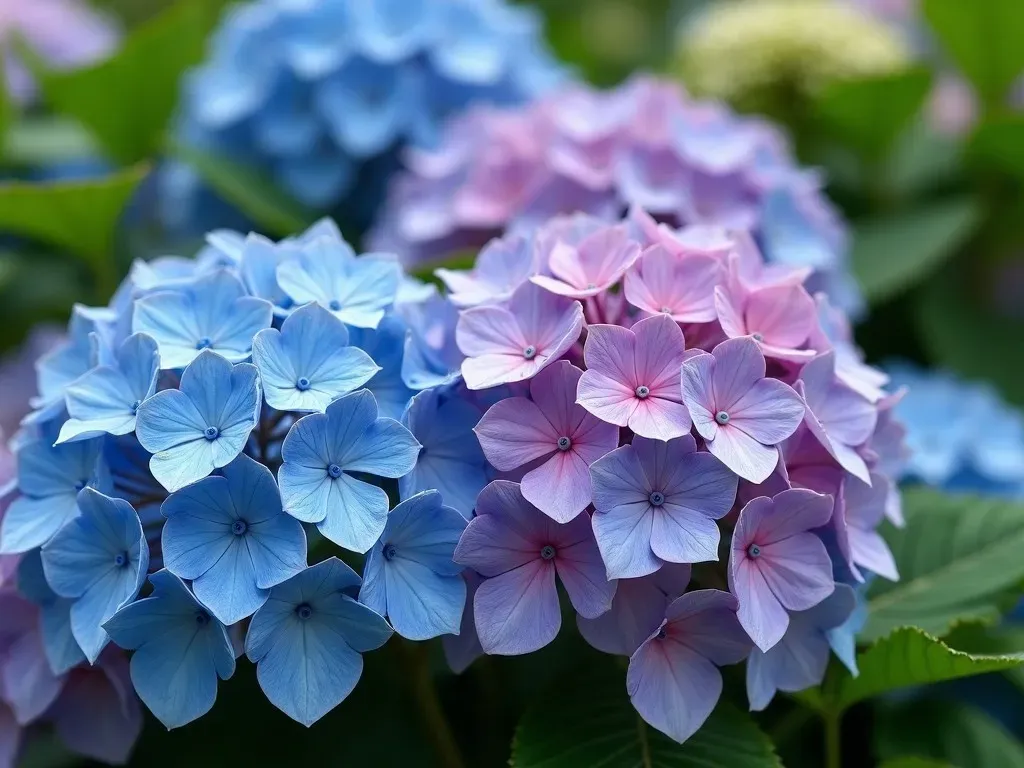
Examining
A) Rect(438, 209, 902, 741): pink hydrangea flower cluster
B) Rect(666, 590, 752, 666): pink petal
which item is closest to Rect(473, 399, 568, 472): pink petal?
Rect(438, 209, 902, 741): pink hydrangea flower cluster

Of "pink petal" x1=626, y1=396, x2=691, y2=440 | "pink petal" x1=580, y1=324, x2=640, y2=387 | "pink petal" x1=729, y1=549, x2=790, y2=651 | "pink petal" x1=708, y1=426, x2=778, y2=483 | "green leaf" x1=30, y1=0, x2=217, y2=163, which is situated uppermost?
"pink petal" x1=580, y1=324, x2=640, y2=387

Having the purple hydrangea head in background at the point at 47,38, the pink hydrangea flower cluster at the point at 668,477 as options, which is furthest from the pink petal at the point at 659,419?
the purple hydrangea head in background at the point at 47,38

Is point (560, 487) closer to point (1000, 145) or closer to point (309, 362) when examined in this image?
point (309, 362)

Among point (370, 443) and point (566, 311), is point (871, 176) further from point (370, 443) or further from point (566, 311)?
point (370, 443)

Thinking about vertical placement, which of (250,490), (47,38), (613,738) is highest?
(250,490)

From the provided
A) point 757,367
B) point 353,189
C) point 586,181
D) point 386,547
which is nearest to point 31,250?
A: point 353,189

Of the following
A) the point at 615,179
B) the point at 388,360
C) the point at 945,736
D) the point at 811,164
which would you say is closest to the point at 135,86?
the point at 615,179

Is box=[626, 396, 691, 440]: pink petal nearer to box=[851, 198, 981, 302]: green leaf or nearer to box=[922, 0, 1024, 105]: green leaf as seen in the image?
box=[851, 198, 981, 302]: green leaf
